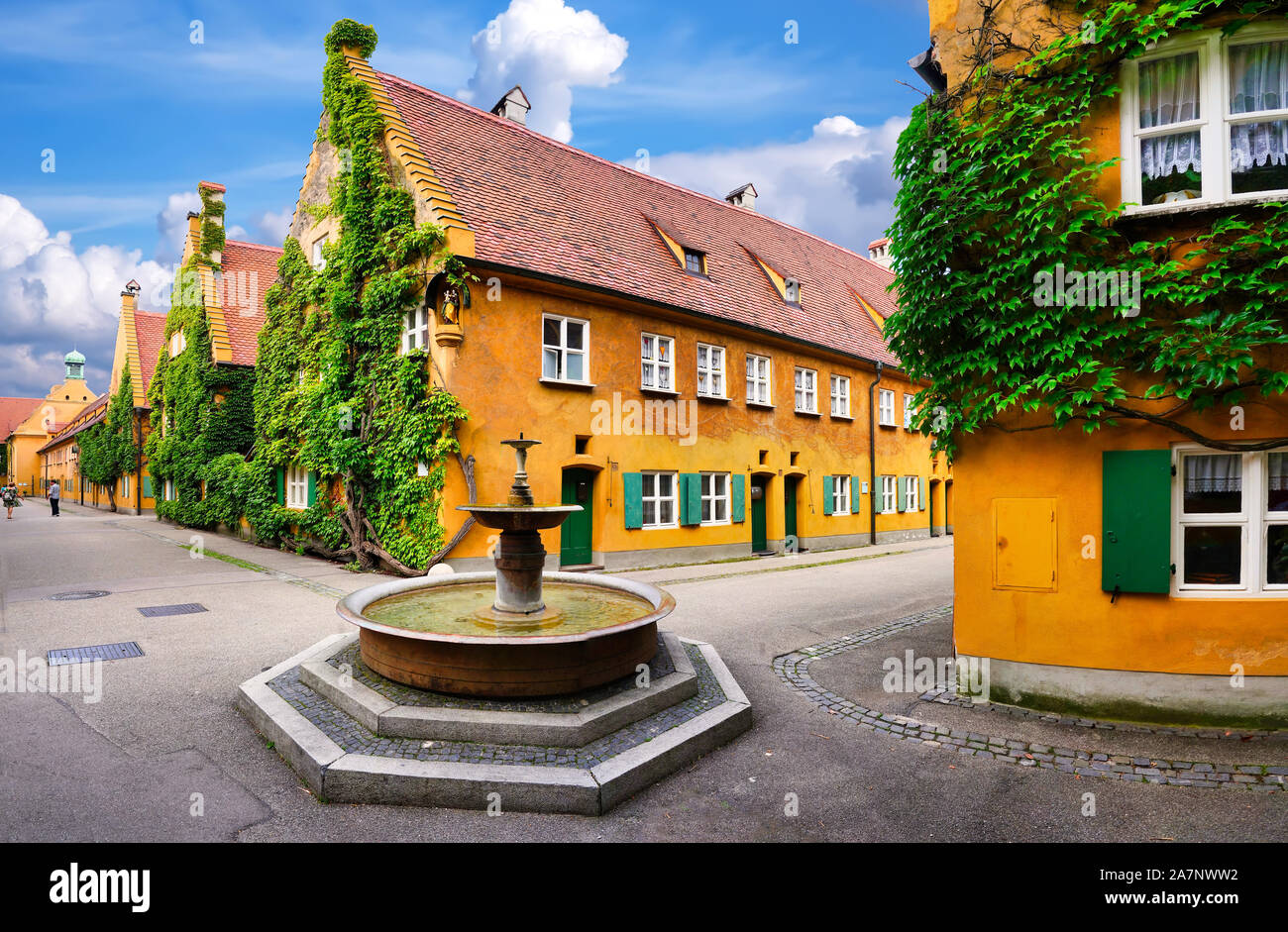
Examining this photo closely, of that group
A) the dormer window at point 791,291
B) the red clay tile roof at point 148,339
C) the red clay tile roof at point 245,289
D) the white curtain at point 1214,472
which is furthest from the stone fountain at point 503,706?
the red clay tile roof at point 148,339

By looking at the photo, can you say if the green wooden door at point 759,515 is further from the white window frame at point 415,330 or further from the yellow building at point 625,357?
the white window frame at point 415,330

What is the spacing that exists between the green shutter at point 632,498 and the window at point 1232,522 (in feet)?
37.4

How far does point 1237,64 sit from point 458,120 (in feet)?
54.7

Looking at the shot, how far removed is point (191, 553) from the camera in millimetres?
18078

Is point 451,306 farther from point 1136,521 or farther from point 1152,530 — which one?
point 1152,530

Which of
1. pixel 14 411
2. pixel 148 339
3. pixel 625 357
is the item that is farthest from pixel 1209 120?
pixel 14 411

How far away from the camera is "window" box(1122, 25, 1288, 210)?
19.2 ft

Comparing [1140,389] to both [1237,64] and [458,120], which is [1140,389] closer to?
[1237,64]

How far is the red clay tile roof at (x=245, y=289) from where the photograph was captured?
83.4 feet

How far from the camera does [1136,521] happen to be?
19.5 feet

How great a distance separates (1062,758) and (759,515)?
15.2 meters

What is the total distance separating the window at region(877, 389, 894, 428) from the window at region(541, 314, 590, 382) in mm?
13506

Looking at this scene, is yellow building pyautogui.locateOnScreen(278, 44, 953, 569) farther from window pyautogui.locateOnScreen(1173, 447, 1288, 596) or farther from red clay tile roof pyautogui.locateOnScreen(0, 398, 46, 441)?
red clay tile roof pyautogui.locateOnScreen(0, 398, 46, 441)
